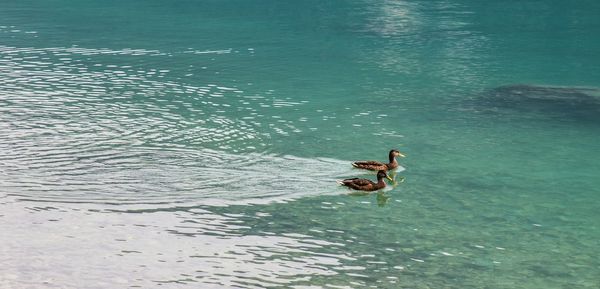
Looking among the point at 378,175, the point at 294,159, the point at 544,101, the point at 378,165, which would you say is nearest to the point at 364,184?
the point at 378,175

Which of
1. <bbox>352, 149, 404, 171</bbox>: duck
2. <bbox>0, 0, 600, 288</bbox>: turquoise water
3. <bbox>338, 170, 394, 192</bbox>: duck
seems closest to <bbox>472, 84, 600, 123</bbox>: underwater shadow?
<bbox>0, 0, 600, 288</bbox>: turquoise water

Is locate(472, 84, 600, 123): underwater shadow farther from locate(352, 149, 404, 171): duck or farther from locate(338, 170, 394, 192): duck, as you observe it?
locate(338, 170, 394, 192): duck

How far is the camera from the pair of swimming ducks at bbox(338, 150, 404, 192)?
26.3 metres

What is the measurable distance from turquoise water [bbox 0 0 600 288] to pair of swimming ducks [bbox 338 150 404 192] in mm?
246

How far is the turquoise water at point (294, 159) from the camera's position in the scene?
21469mm

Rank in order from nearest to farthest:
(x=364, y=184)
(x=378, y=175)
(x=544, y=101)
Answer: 1. (x=364, y=184)
2. (x=378, y=175)
3. (x=544, y=101)

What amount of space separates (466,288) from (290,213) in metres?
5.66

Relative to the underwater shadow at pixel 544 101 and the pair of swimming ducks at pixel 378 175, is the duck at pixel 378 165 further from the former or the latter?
the underwater shadow at pixel 544 101

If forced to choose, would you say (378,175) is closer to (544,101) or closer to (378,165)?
(378,165)

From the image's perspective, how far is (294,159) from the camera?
1172 inches

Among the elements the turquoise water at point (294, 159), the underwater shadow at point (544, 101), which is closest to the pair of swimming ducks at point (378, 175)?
the turquoise water at point (294, 159)

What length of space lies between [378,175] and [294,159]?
11.1ft

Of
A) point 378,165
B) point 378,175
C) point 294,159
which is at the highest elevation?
point 378,175

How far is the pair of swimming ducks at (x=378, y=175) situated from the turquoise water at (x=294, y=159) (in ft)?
0.81
